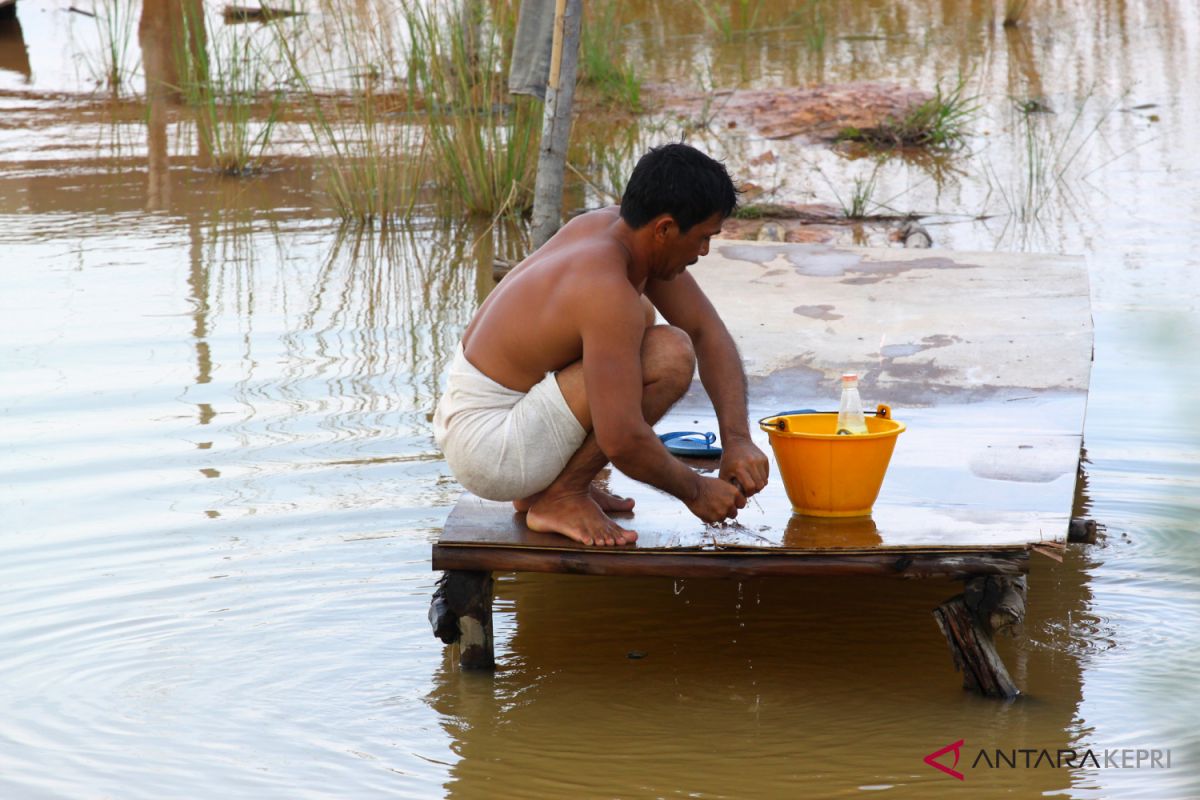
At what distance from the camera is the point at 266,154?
10.3 metres

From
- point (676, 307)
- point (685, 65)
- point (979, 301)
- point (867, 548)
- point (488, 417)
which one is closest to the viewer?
point (867, 548)

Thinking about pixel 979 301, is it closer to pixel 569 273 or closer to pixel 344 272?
pixel 569 273

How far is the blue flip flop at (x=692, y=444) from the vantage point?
4.03 meters

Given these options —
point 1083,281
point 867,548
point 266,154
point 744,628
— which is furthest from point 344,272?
point 867,548

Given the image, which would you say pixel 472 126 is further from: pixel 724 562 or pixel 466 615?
pixel 724 562

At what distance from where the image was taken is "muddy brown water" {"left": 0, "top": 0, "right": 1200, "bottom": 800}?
10.5ft

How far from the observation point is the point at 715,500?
335cm

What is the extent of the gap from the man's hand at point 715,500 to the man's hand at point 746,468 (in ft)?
0.26

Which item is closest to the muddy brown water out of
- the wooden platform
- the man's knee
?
the wooden platform

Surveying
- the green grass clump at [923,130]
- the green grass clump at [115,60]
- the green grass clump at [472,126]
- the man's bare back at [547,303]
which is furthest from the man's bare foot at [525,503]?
the green grass clump at [115,60]

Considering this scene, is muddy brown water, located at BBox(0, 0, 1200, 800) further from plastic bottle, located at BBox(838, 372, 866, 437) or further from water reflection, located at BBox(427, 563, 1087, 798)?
plastic bottle, located at BBox(838, 372, 866, 437)

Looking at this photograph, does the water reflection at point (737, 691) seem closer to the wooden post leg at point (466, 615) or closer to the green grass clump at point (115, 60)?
the wooden post leg at point (466, 615)

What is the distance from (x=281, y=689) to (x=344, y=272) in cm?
434

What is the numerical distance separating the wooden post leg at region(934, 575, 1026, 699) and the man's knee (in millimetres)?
823
